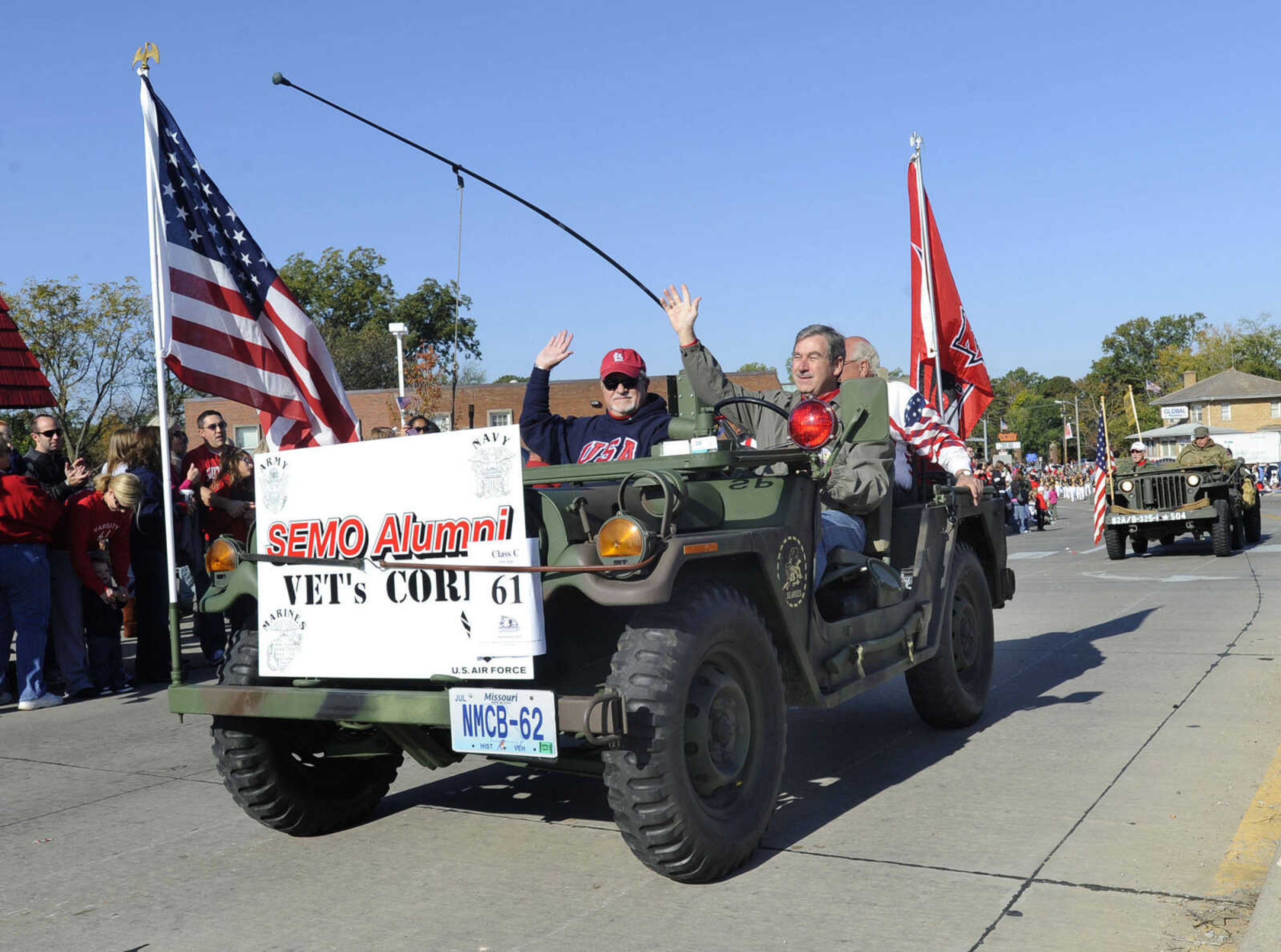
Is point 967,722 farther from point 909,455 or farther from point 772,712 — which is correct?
point 772,712

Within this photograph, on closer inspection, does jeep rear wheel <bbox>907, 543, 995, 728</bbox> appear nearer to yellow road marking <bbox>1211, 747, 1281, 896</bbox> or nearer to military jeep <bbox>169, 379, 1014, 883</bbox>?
military jeep <bbox>169, 379, 1014, 883</bbox>

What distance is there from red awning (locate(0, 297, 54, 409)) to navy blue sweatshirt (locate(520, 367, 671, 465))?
9642mm

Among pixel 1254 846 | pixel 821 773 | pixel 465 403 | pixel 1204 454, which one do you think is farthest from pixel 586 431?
pixel 465 403

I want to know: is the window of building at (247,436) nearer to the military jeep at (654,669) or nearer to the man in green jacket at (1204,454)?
the man in green jacket at (1204,454)

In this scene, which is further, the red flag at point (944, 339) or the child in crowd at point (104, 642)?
the red flag at point (944, 339)

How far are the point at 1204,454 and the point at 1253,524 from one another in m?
2.30

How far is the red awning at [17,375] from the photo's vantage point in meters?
13.5

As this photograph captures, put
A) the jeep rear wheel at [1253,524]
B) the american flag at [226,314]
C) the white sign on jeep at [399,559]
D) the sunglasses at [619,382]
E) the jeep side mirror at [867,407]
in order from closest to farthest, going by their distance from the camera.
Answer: the white sign on jeep at [399,559] < the jeep side mirror at [867,407] < the american flag at [226,314] < the sunglasses at [619,382] < the jeep rear wheel at [1253,524]

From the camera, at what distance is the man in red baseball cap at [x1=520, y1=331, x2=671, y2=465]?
5516 mm

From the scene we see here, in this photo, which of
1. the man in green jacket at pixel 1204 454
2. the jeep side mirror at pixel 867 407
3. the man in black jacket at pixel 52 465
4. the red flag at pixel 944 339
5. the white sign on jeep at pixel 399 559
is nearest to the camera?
the white sign on jeep at pixel 399 559

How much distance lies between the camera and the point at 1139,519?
59.9ft

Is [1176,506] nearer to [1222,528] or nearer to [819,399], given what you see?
[1222,528]

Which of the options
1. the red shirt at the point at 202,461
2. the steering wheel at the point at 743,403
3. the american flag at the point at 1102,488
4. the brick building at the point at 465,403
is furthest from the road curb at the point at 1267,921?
the brick building at the point at 465,403

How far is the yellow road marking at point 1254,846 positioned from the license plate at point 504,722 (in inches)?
82.7
